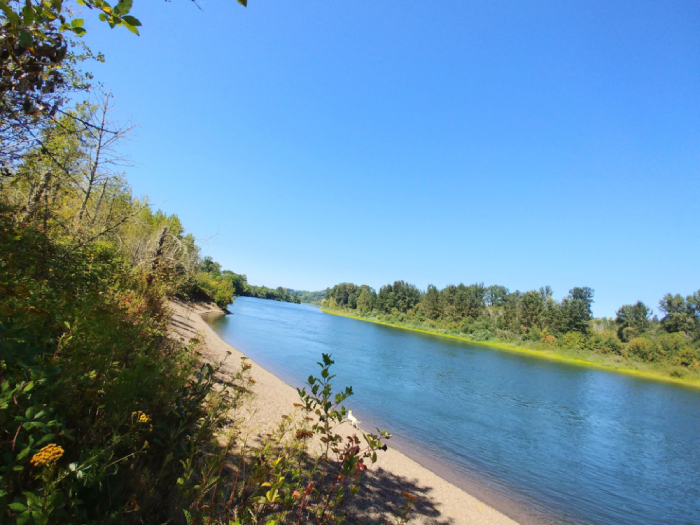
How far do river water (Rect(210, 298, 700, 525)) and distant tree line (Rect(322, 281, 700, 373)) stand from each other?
4295 centimetres

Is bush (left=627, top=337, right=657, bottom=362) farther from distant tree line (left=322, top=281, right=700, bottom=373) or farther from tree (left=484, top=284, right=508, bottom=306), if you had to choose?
tree (left=484, top=284, right=508, bottom=306)

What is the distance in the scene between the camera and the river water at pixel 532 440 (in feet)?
27.6

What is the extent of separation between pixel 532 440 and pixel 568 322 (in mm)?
70304

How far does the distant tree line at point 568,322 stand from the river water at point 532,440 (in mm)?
42954

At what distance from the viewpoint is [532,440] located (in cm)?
1279

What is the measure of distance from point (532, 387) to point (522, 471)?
1874cm

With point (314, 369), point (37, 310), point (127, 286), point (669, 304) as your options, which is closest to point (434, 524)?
Result: point (37, 310)

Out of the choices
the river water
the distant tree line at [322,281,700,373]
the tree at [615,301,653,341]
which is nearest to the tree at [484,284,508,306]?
the distant tree line at [322,281,700,373]

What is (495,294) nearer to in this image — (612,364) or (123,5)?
(612,364)

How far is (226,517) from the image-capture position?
2.44m

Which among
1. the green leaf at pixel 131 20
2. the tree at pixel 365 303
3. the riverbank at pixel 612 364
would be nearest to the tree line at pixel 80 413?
the green leaf at pixel 131 20

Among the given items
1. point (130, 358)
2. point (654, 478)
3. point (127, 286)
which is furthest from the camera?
point (654, 478)

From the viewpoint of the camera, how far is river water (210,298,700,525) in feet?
27.6

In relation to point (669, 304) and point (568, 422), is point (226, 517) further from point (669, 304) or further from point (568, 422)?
point (669, 304)
